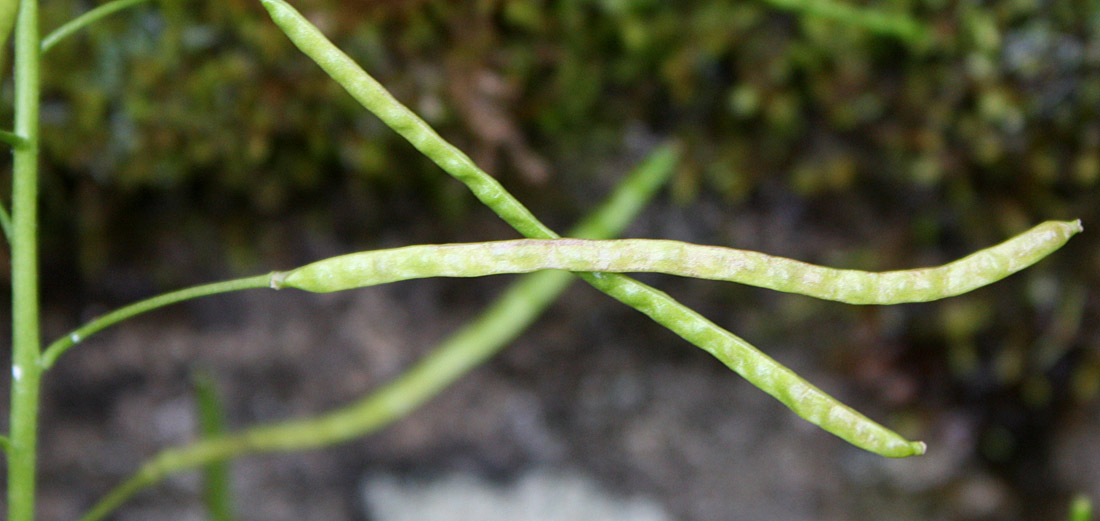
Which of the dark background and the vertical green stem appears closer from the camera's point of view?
the vertical green stem

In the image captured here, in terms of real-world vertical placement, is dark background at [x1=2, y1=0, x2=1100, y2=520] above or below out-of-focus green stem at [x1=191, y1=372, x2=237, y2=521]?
above

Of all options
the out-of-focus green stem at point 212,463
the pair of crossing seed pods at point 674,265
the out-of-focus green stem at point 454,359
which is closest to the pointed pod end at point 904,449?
the pair of crossing seed pods at point 674,265

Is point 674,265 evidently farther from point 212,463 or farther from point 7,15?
point 212,463

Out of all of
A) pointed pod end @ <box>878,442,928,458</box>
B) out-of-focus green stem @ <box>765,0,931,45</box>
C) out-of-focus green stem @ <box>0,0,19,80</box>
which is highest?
out-of-focus green stem @ <box>765,0,931,45</box>

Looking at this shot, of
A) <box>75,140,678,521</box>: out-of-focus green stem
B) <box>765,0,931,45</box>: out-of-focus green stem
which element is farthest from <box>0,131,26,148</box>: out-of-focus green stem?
<box>765,0,931,45</box>: out-of-focus green stem

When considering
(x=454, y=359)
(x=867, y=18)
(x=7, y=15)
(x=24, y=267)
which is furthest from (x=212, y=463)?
(x=867, y=18)

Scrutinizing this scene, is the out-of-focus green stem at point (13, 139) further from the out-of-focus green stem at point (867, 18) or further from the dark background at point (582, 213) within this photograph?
the out-of-focus green stem at point (867, 18)

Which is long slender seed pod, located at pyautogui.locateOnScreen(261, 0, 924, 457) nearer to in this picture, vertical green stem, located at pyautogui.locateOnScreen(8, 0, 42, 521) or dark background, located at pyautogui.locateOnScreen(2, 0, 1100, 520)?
vertical green stem, located at pyautogui.locateOnScreen(8, 0, 42, 521)
